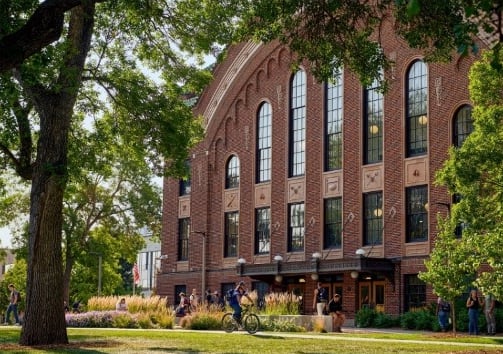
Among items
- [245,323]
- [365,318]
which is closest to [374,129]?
[365,318]

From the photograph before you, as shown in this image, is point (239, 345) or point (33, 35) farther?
point (239, 345)

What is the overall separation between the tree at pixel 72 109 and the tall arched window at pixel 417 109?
1503 centimetres

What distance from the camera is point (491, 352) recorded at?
19.0 meters

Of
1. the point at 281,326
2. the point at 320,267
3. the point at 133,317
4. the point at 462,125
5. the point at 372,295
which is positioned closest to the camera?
the point at 281,326

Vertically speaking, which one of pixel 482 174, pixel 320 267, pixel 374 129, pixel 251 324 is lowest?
pixel 251 324

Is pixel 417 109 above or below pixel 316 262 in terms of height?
above

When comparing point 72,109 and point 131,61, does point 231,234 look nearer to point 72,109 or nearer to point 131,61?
point 131,61

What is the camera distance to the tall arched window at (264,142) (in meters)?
46.7

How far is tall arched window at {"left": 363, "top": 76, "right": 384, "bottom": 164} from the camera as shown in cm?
4050

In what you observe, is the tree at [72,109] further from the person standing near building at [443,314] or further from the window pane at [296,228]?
the window pane at [296,228]

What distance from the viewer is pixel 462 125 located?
36.9 m

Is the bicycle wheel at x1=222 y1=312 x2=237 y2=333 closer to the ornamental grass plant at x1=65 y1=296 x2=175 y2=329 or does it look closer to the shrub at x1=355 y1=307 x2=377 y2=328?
the ornamental grass plant at x1=65 y1=296 x2=175 y2=329

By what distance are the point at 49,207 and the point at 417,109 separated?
22.1 meters

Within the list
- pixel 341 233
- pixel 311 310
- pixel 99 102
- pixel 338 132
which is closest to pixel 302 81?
pixel 338 132
